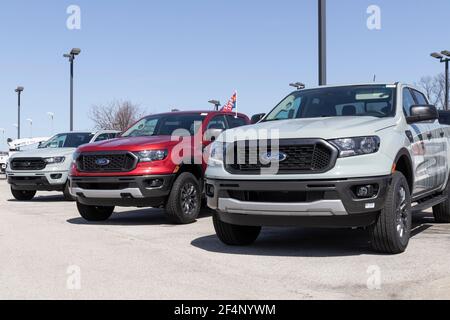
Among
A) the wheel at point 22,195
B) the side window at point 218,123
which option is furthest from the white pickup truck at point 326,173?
the wheel at point 22,195

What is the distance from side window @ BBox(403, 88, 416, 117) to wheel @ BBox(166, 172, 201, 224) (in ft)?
11.3

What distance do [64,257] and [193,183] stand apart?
325 centimetres

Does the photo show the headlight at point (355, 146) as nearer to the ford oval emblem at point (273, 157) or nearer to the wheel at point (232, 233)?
the ford oval emblem at point (273, 157)

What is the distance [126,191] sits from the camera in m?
8.53

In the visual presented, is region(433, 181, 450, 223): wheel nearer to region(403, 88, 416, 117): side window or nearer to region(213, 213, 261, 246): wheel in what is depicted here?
region(403, 88, 416, 117): side window

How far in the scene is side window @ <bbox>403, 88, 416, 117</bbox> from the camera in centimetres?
702

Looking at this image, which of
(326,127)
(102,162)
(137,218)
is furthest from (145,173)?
(326,127)

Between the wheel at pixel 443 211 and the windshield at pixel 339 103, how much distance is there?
2236 mm

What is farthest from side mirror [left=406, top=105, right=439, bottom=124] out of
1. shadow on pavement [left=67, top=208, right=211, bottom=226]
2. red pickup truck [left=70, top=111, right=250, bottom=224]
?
shadow on pavement [left=67, top=208, right=211, bottom=226]

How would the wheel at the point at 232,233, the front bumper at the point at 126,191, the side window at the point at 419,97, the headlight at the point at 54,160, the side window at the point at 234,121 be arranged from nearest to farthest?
the wheel at the point at 232,233, the side window at the point at 419,97, the front bumper at the point at 126,191, the side window at the point at 234,121, the headlight at the point at 54,160

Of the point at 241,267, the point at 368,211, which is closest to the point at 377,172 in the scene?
the point at 368,211

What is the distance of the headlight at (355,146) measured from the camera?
222 inches

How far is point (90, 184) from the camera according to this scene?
892 cm
